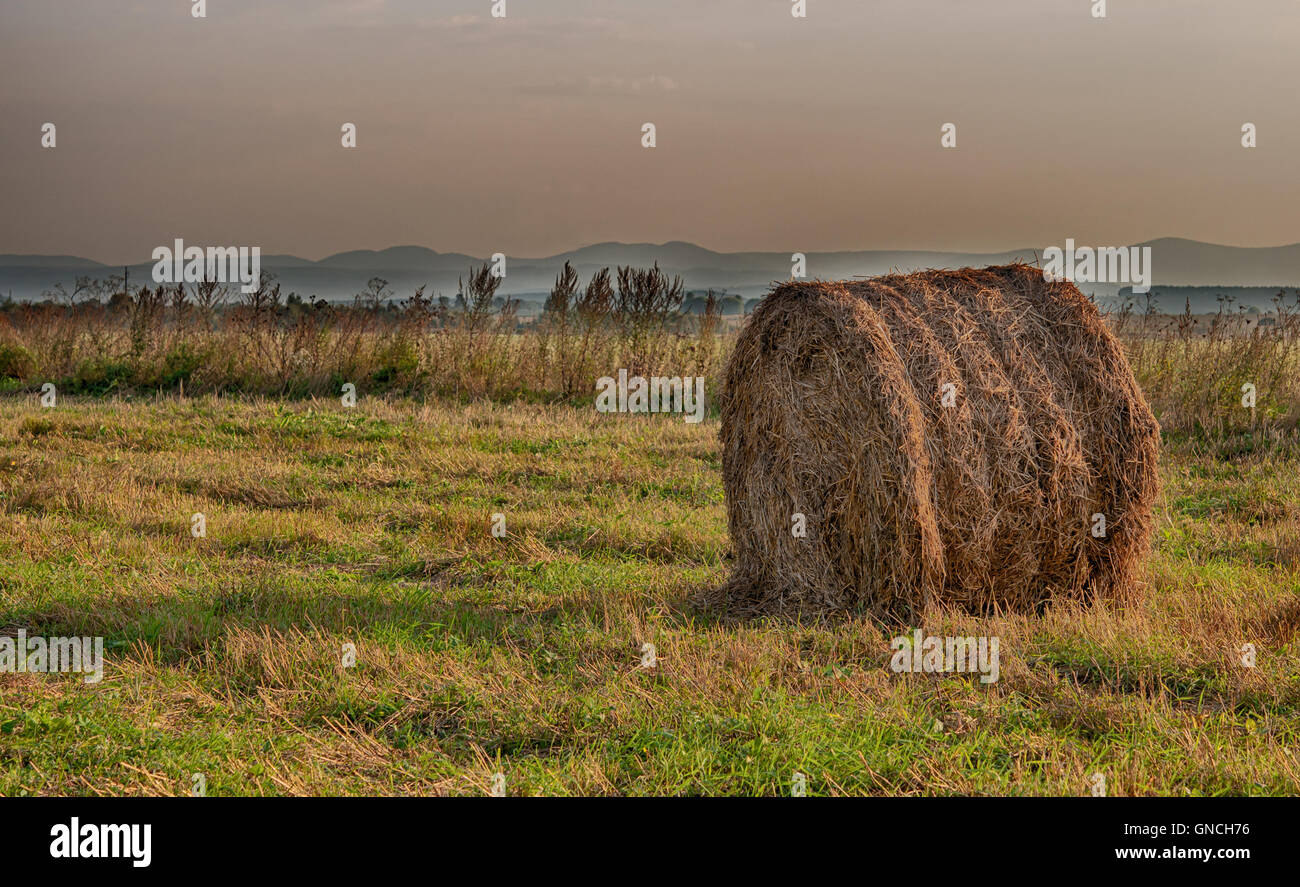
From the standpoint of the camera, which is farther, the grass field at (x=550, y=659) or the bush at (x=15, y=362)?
the bush at (x=15, y=362)

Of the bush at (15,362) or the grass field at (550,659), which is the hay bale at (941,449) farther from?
the bush at (15,362)

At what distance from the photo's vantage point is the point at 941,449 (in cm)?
Answer: 661

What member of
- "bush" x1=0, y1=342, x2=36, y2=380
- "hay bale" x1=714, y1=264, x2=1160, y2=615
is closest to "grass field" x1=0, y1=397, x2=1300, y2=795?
"hay bale" x1=714, y1=264, x2=1160, y2=615

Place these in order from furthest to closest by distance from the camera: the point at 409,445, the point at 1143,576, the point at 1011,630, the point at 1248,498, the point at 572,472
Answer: the point at 409,445, the point at 572,472, the point at 1248,498, the point at 1143,576, the point at 1011,630

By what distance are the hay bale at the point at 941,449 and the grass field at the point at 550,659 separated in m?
0.37

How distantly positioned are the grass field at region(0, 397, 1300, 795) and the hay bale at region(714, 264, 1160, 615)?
1.21 feet

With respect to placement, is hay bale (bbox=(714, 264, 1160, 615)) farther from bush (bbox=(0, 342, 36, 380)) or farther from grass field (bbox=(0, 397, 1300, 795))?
bush (bbox=(0, 342, 36, 380))

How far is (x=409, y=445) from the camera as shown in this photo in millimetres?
12383

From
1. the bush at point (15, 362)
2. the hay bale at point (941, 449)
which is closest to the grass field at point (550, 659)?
the hay bale at point (941, 449)

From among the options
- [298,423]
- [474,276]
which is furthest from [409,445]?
[474,276]

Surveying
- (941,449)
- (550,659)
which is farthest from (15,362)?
(941,449)

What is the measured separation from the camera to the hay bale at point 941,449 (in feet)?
21.7
